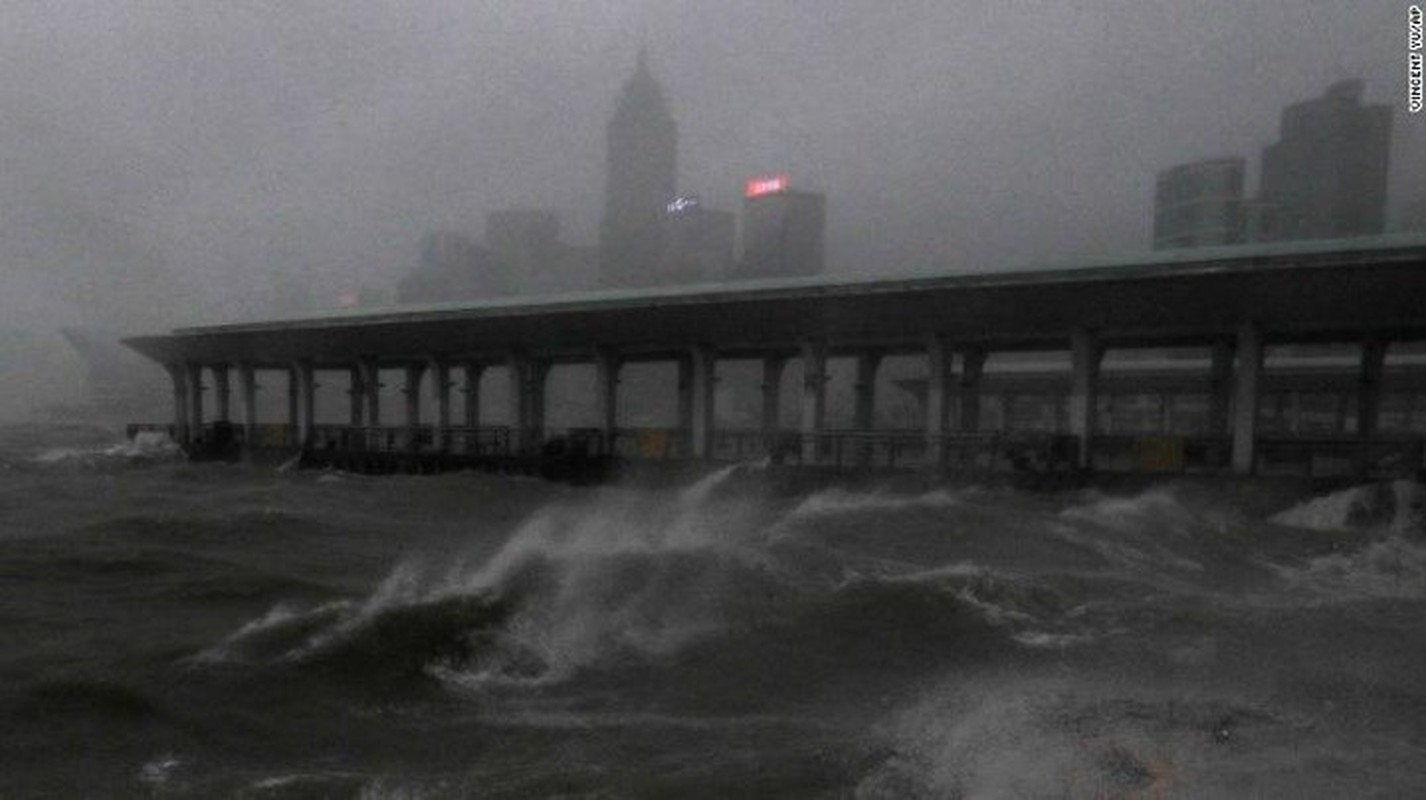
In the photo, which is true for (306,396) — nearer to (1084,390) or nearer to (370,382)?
(370,382)

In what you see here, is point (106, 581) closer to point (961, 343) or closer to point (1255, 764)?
point (1255, 764)

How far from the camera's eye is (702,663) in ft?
33.6

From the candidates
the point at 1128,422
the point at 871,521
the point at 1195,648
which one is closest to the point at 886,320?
the point at 871,521

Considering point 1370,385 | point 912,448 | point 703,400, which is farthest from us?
point 703,400

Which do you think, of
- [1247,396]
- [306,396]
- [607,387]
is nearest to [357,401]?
[306,396]

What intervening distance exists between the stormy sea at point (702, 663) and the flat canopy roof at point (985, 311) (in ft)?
30.5

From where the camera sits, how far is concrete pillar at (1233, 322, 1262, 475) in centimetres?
3066

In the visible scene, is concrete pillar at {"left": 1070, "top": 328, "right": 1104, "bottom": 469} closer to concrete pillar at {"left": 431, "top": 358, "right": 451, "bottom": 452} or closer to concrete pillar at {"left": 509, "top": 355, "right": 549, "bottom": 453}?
concrete pillar at {"left": 509, "top": 355, "right": 549, "bottom": 453}

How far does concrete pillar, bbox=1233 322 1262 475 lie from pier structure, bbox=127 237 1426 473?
5 centimetres

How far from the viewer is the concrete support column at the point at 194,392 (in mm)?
62656

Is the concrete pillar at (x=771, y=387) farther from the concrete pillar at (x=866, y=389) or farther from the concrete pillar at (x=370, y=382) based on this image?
the concrete pillar at (x=370, y=382)

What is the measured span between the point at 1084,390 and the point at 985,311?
407 cm

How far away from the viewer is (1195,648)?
10508 mm

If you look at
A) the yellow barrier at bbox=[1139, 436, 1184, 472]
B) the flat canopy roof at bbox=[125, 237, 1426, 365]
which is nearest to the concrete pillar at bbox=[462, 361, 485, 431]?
the flat canopy roof at bbox=[125, 237, 1426, 365]
